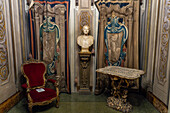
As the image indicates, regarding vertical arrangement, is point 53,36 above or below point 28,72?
above

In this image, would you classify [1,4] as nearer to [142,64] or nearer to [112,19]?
[112,19]

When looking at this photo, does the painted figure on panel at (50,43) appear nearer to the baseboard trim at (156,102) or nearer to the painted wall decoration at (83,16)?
the painted wall decoration at (83,16)

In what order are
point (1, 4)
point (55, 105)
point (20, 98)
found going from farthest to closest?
1. point (20, 98)
2. point (55, 105)
3. point (1, 4)

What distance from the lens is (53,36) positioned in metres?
2.92

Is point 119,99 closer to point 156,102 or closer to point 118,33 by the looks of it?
point 156,102

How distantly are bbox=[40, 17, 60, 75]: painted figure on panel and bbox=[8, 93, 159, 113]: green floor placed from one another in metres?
0.89

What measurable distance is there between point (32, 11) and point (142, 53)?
10.2 ft

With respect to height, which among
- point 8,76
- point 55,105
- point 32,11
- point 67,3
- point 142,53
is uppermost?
point 67,3

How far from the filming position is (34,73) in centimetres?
254

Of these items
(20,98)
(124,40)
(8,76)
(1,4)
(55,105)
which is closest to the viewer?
(1,4)

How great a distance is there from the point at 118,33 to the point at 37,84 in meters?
2.36

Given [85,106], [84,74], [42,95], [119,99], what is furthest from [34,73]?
[119,99]

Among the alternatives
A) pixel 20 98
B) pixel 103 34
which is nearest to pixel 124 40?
pixel 103 34

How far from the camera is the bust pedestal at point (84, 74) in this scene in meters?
2.89
